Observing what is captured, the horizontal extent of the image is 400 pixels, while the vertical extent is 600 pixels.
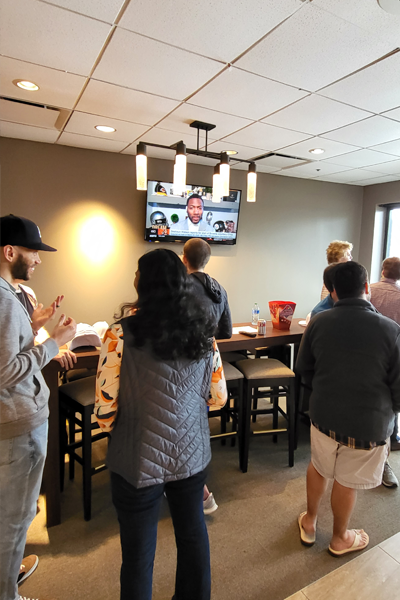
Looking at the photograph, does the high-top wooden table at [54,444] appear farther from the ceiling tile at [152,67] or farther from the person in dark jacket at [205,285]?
the ceiling tile at [152,67]

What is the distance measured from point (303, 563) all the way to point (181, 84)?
2717 mm

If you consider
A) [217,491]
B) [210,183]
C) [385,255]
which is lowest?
[217,491]

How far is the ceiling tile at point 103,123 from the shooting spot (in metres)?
2.77

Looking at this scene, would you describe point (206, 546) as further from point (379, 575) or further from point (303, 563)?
point (379, 575)

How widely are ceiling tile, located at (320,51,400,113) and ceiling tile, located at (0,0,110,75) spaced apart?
1377 mm

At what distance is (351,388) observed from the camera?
169 cm

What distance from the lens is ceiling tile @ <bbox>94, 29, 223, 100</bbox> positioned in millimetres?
1755

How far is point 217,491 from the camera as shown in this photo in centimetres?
238

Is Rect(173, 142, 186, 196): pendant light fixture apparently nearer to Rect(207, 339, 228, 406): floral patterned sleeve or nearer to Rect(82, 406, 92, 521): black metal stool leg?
Rect(207, 339, 228, 406): floral patterned sleeve

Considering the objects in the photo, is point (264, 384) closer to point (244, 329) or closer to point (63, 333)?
point (244, 329)

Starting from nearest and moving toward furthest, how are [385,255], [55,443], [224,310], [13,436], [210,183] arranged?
[13,436] < [55,443] < [224,310] < [210,183] < [385,255]

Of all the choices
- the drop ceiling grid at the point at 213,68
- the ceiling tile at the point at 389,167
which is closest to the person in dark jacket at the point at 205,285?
the drop ceiling grid at the point at 213,68

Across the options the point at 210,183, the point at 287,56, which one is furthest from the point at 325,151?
the point at 287,56

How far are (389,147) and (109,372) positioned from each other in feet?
11.3
